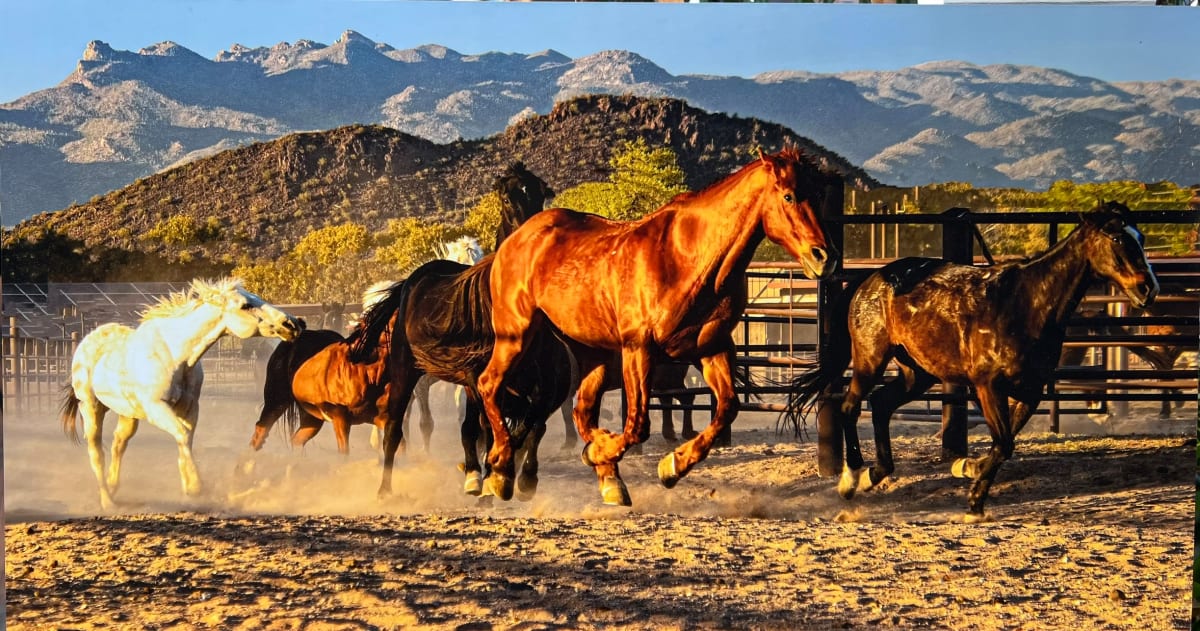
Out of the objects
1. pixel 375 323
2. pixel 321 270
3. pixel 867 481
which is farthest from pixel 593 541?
pixel 321 270

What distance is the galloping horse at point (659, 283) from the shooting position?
231 inches

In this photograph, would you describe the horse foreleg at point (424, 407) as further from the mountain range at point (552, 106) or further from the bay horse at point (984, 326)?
the bay horse at point (984, 326)

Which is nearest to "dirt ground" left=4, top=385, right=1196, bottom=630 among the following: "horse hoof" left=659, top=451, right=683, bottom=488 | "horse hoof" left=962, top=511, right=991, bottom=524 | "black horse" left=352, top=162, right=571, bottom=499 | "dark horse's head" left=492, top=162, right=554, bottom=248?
"horse hoof" left=962, top=511, right=991, bottom=524

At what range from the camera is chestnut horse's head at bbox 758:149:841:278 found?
579 cm

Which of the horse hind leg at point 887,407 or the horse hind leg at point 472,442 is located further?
the horse hind leg at point 472,442

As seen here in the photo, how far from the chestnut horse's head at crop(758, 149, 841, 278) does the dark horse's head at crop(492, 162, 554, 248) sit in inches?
58.0

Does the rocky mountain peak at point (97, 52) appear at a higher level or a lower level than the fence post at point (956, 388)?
higher

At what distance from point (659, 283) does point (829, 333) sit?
1.25m

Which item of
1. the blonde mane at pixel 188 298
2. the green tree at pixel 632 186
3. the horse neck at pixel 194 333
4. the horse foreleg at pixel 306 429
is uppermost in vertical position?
the green tree at pixel 632 186

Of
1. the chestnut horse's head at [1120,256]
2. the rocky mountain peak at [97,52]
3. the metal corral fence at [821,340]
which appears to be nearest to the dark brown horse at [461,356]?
the metal corral fence at [821,340]

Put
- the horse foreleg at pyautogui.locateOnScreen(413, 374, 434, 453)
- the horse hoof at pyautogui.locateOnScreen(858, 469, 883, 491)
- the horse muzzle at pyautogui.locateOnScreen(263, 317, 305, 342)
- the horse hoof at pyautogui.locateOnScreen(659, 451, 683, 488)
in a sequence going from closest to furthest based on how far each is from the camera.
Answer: the horse hoof at pyautogui.locateOnScreen(659, 451, 683, 488) → the horse muzzle at pyautogui.locateOnScreen(263, 317, 305, 342) → the horse hoof at pyautogui.locateOnScreen(858, 469, 883, 491) → the horse foreleg at pyautogui.locateOnScreen(413, 374, 434, 453)

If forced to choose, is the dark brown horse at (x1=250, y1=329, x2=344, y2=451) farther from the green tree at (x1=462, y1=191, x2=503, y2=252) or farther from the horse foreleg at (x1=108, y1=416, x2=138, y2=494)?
the green tree at (x1=462, y1=191, x2=503, y2=252)

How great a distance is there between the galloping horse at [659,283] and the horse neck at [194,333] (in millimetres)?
1761

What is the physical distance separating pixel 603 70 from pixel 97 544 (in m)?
3.93
